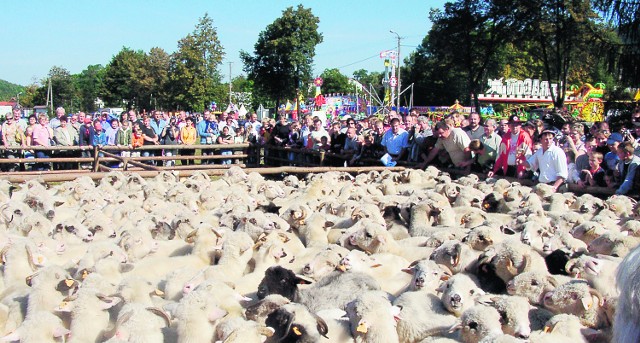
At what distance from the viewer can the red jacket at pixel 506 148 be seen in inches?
426

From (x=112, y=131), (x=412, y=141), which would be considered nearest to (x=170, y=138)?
(x=112, y=131)

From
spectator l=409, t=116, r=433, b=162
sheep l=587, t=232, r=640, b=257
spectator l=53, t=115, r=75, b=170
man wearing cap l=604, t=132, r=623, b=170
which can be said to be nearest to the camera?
sheep l=587, t=232, r=640, b=257

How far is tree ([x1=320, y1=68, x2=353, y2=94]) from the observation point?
415 ft

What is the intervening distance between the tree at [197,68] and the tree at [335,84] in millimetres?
75612

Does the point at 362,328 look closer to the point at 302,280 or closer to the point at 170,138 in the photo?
the point at 302,280

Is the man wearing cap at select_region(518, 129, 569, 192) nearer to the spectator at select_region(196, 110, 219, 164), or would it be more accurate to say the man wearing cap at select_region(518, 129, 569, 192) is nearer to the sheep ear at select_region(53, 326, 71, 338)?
the sheep ear at select_region(53, 326, 71, 338)

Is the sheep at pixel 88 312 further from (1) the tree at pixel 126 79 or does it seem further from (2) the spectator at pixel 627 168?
(1) the tree at pixel 126 79

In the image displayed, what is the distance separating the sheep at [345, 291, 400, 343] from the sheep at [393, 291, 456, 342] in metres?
0.12

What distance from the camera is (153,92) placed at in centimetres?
6669

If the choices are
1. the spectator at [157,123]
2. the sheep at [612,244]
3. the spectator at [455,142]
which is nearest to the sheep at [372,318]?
the sheep at [612,244]

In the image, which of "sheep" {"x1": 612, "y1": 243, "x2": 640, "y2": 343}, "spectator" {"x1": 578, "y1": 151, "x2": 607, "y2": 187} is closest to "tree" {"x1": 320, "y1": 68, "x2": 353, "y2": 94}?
"spectator" {"x1": 578, "y1": 151, "x2": 607, "y2": 187}

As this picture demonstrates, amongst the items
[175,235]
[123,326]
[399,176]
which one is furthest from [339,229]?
[399,176]

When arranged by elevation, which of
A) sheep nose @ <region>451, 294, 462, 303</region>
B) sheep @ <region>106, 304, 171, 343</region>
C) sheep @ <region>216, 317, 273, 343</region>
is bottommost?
sheep @ <region>106, 304, 171, 343</region>

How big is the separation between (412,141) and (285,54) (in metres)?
35.3
